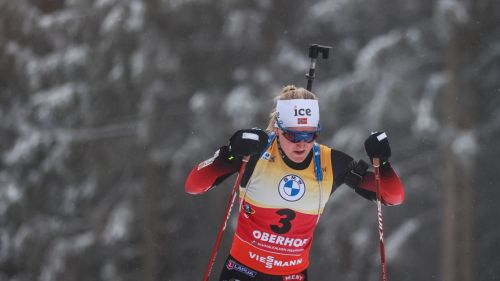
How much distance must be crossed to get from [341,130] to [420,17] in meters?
1.45

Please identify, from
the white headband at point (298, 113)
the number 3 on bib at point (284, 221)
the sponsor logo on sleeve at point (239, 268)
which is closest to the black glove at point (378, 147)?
the white headband at point (298, 113)

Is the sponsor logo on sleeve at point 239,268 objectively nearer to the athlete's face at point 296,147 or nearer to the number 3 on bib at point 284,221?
the number 3 on bib at point 284,221

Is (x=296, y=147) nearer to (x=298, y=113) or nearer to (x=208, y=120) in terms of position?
(x=298, y=113)

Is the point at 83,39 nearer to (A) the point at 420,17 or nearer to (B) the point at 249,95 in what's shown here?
(B) the point at 249,95

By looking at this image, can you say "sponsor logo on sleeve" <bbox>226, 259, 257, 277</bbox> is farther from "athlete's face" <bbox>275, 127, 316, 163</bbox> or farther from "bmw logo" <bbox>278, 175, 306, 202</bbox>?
"athlete's face" <bbox>275, 127, 316, 163</bbox>

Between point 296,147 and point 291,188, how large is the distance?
0.77ft

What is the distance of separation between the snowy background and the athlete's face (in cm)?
379

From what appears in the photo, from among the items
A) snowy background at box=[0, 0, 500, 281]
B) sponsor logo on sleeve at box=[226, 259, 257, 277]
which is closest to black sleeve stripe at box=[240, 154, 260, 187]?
sponsor logo on sleeve at box=[226, 259, 257, 277]

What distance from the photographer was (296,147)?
3240 millimetres

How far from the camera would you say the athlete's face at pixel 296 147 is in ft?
10.6

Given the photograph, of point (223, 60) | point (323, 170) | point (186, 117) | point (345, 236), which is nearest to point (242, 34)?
point (223, 60)

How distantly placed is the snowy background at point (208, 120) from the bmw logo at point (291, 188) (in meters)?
3.75

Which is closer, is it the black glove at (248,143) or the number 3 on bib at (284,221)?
the black glove at (248,143)

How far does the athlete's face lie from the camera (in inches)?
127
